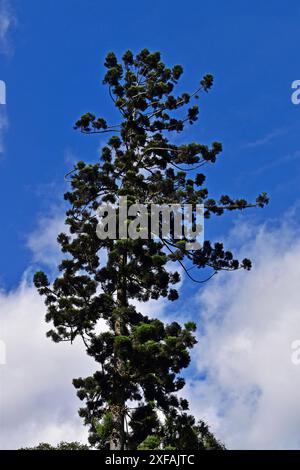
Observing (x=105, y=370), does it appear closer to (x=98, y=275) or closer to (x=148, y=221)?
(x=98, y=275)

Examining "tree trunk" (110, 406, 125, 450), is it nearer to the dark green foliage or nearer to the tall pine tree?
the tall pine tree

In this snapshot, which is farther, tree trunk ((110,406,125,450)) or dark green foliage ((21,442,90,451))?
dark green foliage ((21,442,90,451))

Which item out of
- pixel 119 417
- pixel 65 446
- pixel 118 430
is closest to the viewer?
pixel 118 430

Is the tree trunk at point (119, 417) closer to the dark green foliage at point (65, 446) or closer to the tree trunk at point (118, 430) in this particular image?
the tree trunk at point (118, 430)

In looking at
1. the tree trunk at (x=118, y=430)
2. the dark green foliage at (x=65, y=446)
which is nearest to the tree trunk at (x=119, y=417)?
the tree trunk at (x=118, y=430)

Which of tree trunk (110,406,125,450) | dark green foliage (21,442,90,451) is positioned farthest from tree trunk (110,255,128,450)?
dark green foliage (21,442,90,451)

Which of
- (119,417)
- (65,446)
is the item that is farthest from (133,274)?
(65,446)

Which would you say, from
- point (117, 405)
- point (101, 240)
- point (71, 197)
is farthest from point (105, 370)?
point (71, 197)

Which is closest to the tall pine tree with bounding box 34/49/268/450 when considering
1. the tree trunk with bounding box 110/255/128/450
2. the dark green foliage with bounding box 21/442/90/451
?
the tree trunk with bounding box 110/255/128/450

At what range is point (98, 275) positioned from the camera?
2112cm

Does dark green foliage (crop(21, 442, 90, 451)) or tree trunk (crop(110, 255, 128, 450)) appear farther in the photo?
dark green foliage (crop(21, 442, 90, 451))

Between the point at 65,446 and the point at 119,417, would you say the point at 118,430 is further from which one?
the point at 65,446

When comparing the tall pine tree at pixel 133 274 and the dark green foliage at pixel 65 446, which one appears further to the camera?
the dark green foliage at pixel 65 446

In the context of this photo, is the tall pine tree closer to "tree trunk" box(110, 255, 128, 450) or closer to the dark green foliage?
"tree trunk" box(110, 255, 128, 450)
